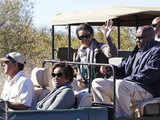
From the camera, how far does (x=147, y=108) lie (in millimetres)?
5293

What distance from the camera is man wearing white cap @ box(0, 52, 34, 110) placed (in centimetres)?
537

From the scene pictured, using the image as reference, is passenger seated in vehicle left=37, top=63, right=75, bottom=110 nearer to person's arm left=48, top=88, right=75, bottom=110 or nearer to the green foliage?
person's arm left=48, top=88, right=75, bottom=110

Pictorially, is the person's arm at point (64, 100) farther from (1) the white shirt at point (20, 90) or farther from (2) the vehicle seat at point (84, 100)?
(1) the white shirt at point (20, 90)

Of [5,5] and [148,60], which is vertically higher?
[5,5]

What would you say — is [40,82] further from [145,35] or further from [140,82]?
[145,35]

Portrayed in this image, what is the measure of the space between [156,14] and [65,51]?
245 cm

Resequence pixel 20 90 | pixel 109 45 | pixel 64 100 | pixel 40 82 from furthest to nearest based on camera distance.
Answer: pixel 109 45 < pixel 40 82 < pixel 20 90 < pixel 64 100

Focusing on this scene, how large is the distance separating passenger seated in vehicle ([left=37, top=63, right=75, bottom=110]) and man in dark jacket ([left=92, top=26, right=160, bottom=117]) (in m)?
0.36

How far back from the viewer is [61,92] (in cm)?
511

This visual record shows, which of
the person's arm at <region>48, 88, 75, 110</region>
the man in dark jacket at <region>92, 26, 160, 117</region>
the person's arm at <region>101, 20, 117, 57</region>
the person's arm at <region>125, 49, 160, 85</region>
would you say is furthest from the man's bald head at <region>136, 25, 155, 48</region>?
the person's arm at <region>48, 88, 75, 110</region>

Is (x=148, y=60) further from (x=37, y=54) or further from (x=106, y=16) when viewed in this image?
(x=37, y=54)

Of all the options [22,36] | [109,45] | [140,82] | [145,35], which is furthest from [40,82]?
[22,36]

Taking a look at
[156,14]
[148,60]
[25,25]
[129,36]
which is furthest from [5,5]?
[148,60]

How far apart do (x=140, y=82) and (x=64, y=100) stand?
92cm
